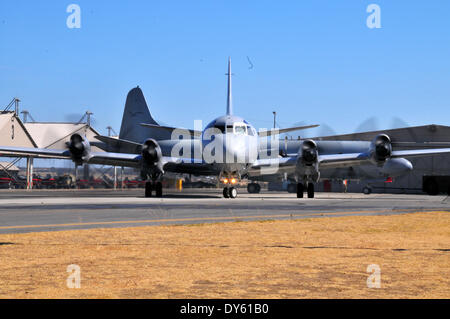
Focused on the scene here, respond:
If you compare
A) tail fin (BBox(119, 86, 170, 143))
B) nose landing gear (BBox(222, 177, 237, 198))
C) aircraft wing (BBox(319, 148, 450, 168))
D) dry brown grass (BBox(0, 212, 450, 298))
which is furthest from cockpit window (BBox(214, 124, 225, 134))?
tail fin (BBox(119, 86, 170, 143))

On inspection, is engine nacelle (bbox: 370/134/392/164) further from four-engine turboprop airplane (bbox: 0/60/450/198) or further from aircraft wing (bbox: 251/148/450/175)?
aircraft wing (bbox: 251/148/450/175)

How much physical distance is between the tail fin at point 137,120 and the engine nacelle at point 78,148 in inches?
Answer: 719

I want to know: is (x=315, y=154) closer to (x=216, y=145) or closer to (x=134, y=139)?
(x=216, y=145)

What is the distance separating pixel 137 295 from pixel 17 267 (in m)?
2.82

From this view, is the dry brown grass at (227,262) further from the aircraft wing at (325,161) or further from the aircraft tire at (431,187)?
the aircraft tire at (431,187)

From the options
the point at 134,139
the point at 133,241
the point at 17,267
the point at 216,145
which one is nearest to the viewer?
the point at 17,267

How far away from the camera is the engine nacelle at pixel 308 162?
3272cm

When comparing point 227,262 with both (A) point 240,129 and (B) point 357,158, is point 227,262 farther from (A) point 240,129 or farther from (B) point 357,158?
(B) point 357,158

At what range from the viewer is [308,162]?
108 feet

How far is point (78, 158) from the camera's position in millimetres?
33375

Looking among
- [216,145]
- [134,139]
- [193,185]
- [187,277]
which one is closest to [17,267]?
[187,277]

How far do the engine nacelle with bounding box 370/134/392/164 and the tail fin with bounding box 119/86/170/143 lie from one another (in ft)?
80.1

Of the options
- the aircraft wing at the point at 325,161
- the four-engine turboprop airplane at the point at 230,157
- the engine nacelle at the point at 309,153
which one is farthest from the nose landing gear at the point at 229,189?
the engine nacelle at the point at 309,153

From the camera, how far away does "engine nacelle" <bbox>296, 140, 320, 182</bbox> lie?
32.7 meters
